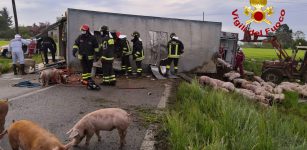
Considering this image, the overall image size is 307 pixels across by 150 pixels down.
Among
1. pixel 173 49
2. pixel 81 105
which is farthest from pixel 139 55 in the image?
pixel 81 105

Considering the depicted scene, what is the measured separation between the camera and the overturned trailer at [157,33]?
1580 centimetres

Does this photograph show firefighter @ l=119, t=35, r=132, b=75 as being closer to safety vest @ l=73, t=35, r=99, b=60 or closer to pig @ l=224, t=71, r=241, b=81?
safety vest @ l=73, t=35, r=99, b=60

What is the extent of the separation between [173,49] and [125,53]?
2094 millimetres

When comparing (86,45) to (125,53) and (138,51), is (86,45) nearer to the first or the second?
(125,53)

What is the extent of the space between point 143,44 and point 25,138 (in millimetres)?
12412

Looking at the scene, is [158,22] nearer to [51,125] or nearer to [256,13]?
[256,13]

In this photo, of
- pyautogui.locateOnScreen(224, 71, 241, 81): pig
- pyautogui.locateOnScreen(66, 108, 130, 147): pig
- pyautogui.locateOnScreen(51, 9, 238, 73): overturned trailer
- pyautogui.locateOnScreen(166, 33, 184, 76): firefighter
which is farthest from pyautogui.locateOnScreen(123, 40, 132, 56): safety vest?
pyautogui.locateOnScreen(66, 108, 130, 147): pig

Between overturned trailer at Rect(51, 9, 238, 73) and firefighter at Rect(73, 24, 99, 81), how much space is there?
142 inches

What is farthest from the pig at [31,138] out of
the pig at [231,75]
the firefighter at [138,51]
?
the pig at [231,75]

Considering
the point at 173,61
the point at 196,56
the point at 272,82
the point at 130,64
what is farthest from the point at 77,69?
the point at 272,82

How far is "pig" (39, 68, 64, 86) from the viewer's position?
12.7 m

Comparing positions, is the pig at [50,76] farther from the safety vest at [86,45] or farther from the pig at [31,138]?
the pig at [31,138]

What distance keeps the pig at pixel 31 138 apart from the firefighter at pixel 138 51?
10559mm

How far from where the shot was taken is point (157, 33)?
1742 centimetres
